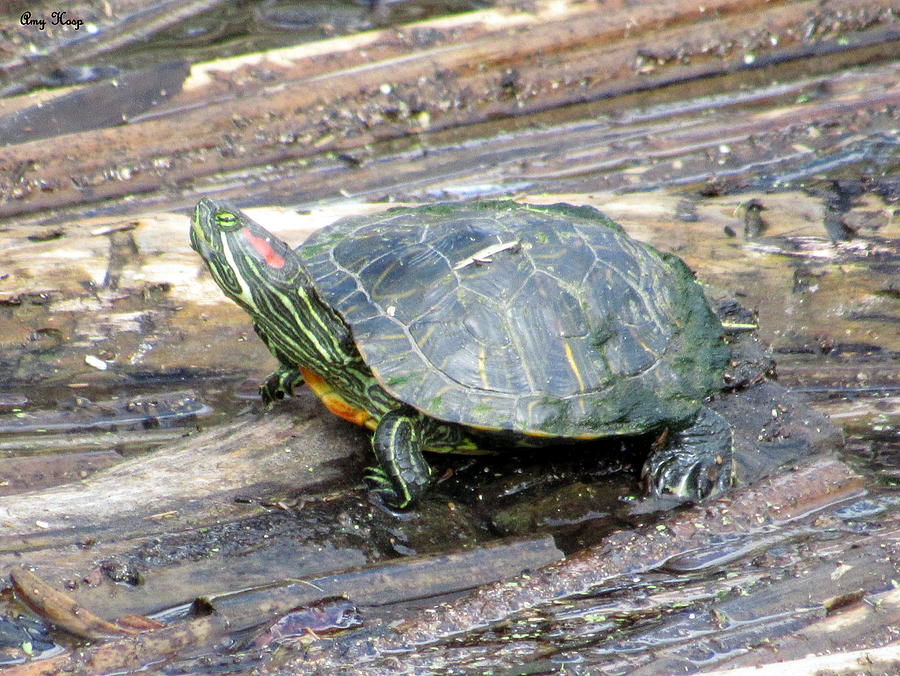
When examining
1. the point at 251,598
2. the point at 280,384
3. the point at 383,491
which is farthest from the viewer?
the point at 280,384

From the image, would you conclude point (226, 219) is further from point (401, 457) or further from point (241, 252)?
point (401, 457)

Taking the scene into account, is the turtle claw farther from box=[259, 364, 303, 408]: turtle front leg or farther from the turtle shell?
box=[259, 364, 303, 408]: turtle front leg

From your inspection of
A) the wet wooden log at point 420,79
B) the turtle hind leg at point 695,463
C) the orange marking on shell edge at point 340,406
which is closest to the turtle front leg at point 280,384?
the orange marking on shell edge at point 340,406

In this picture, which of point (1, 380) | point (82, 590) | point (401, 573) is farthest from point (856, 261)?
point (1, 380)
